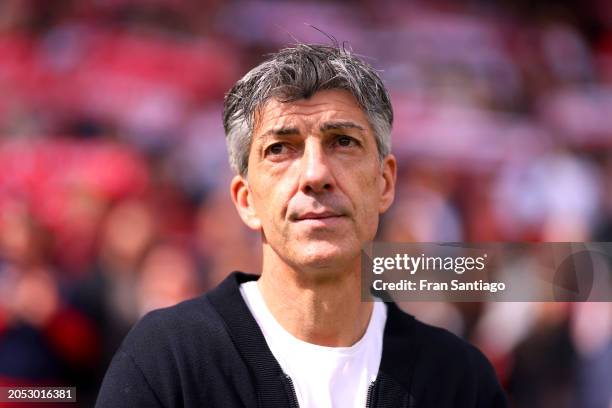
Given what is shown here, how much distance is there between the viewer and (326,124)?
5.74 ft

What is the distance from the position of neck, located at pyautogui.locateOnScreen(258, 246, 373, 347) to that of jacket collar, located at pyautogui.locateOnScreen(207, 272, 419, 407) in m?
0.07

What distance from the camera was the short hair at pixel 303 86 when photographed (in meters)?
1.79

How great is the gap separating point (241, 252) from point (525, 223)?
126cm

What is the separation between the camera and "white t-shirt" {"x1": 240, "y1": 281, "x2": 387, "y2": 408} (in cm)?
176

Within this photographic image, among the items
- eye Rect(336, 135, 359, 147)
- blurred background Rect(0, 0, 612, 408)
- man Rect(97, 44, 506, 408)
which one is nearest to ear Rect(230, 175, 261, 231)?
man Rect(97, 44, 506, 408)

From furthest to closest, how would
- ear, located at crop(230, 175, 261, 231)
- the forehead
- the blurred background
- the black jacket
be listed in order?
1. the blurred background
2. ear, located at crop(230, 175, 261, 231)
3. the forehead
4. the black jacket

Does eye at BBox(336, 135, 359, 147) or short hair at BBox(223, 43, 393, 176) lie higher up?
short hair at BBox(223, 43, 393, 176)

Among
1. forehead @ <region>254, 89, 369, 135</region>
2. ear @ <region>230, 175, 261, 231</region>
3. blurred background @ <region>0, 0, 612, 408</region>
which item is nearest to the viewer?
forehead @ <region>254, 89, 369, 135</region>

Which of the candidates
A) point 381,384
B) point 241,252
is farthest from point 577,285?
point 241,252

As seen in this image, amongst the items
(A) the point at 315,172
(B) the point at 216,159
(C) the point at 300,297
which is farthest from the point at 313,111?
(B) the point at 216,159

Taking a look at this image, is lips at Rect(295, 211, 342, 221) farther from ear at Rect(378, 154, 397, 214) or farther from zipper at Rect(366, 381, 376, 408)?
zipper at Rect(366, 381, 376, 408)

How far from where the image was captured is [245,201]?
1908 mm

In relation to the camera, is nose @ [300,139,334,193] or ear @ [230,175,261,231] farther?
ear @ [230,175,261,231]

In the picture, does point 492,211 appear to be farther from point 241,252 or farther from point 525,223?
point 241,252
